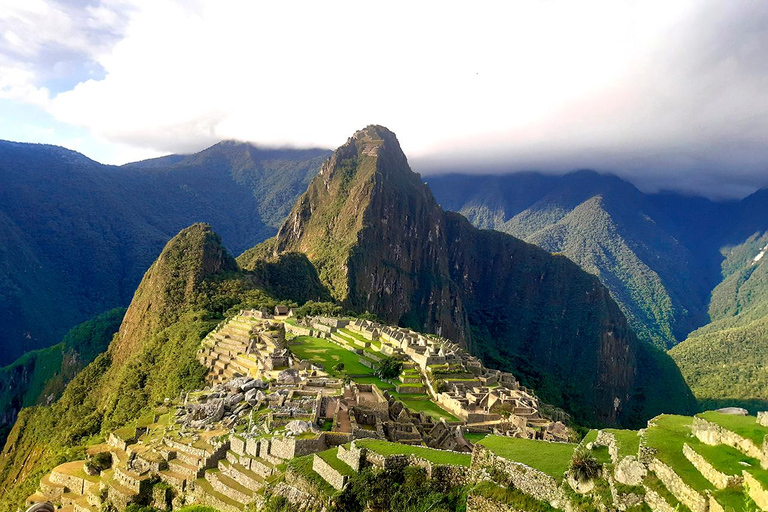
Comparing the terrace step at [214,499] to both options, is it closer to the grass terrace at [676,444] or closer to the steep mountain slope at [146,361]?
the grass terrace at [676,444]

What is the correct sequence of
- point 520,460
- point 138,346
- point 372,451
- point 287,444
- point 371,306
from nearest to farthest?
point 520,460, point 372,451, point 287,444, point 138,346, point 371,306

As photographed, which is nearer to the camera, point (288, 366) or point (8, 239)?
point (288, 366)

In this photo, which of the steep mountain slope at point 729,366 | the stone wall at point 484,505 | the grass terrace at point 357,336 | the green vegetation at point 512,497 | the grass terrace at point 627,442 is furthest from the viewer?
the steep mountain slope at point 729,366

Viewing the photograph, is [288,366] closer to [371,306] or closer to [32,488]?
[32,488]

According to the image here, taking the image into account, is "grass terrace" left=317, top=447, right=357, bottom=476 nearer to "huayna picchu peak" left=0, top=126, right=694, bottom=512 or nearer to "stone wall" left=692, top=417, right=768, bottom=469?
"huayna picchu peak" left=0, top=126, right=694, bottom=512

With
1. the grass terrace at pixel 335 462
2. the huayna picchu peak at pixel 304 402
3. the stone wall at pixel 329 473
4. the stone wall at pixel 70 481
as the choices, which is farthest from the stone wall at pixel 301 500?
the stone wall at pixel 70 481

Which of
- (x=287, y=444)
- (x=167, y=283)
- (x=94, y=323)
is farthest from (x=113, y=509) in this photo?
(x=94, y=323)

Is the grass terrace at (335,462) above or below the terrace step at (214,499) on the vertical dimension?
above

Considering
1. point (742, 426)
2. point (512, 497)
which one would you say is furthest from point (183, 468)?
point (742, 426)
